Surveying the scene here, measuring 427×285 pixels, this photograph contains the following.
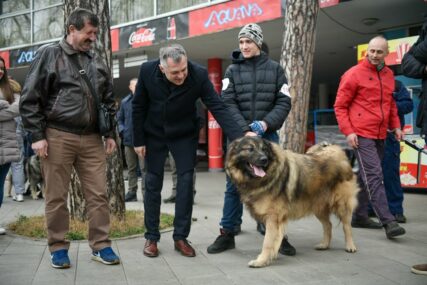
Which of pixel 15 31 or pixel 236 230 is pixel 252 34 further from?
pixel 15 31

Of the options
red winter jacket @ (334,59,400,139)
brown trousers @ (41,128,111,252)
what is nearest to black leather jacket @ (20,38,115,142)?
brown trousers @ (41,128,111,252)

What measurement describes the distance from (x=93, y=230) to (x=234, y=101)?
192 centimetres

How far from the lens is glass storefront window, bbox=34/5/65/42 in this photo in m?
16.3

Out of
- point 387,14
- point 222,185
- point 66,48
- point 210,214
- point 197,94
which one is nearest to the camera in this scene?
point 66,48

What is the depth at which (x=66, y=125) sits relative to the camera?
4.14 m

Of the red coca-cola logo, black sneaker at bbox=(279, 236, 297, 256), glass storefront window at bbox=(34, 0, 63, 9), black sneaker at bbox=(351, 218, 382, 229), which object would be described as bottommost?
black sneaker at bbox=(351, 218, 382, 229)

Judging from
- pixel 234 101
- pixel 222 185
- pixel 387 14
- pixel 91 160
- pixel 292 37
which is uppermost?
pixel 387 14

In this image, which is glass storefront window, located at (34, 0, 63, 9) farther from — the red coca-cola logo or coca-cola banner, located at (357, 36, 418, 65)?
coca-cola banner, located at (357, 36, 418, 65)

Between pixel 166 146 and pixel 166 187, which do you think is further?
pixel 166 187

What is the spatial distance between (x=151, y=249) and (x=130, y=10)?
11.2 metres

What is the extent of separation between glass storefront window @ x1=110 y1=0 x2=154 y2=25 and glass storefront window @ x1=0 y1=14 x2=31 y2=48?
4.03 m

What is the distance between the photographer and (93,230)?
4.32 metres

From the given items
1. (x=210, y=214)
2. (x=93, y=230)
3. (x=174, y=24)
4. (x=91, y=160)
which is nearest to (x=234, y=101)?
(x=91, y=160)

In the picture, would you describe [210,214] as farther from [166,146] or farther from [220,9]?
[220,9]
